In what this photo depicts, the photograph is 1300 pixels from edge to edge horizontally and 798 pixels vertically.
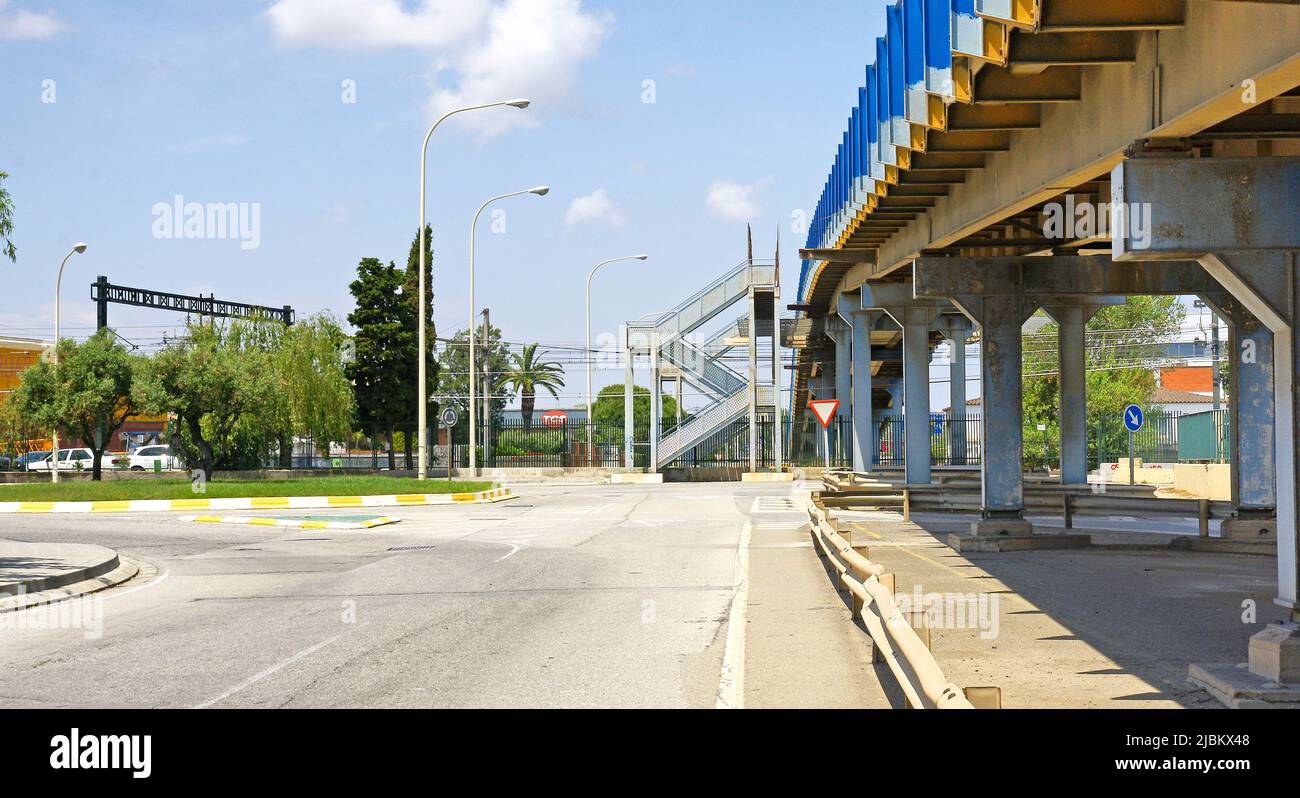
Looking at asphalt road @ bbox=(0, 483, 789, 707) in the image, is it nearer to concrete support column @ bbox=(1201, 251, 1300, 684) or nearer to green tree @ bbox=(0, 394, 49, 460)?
concrete support column @ bbox=(1201, 251, 1300, 684)

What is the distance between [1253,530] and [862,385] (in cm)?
2089

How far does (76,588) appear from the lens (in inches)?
614

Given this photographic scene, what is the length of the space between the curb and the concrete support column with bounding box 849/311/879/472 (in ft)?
83.8

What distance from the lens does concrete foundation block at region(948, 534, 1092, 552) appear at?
19500 millimetres

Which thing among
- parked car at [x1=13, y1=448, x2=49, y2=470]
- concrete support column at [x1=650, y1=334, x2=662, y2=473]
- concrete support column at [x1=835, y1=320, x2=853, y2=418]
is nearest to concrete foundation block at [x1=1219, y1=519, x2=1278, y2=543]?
concrete support column at [x1=835, y1=320, x2=853, y2=418]

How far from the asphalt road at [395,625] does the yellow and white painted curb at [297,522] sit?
2.17 meters

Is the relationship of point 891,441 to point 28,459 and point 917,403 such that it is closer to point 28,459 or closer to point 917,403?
point 917,403

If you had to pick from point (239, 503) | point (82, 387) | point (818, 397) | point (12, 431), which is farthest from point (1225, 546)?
point (12, 431)

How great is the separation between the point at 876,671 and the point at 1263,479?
13.2 m

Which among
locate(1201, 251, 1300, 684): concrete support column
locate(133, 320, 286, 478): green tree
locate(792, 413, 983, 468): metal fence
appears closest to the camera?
locate(1201, 251, 1300, 684): concrete support column

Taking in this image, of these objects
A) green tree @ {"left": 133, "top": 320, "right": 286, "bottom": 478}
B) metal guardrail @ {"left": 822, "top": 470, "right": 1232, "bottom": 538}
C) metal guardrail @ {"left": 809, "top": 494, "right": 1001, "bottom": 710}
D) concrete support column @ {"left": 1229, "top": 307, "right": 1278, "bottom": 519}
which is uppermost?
green tree @ {"left": 133, "top": 320, "right": 286, "bottom": 478}

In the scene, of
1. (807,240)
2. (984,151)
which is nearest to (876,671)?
(984,151)

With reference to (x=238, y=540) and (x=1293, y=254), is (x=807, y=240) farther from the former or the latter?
(x=1293, y=254)

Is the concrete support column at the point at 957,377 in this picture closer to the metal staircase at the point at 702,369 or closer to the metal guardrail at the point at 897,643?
the metal staircase at the point at 702,369
